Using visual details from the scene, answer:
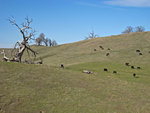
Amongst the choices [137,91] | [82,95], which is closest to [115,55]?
[137,91]

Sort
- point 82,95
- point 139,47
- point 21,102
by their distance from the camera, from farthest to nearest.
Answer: point 139,47 < point 82,95 < point 21,102

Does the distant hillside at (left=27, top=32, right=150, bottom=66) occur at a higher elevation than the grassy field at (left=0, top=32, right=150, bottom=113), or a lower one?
higher

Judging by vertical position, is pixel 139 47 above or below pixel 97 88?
above

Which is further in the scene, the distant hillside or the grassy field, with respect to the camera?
the distant hillside

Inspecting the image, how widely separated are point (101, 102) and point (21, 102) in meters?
7.53

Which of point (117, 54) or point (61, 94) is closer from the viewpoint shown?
point (61, 94)

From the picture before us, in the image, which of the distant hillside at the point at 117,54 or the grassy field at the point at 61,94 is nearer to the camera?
the grassy field at the point at 61,94

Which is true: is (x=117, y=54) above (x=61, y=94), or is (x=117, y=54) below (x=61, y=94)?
above

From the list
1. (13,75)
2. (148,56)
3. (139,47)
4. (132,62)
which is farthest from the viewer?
(139,47)

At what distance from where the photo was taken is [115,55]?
5341 centimetres

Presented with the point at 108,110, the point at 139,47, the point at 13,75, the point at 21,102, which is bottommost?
the point at 108,110

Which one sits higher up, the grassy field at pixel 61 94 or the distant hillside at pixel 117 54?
the distant hillside at pixel 117 54

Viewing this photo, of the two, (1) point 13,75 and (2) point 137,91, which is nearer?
(1) point 13,75

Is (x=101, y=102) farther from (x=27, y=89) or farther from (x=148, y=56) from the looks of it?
(x=148, y=56)
